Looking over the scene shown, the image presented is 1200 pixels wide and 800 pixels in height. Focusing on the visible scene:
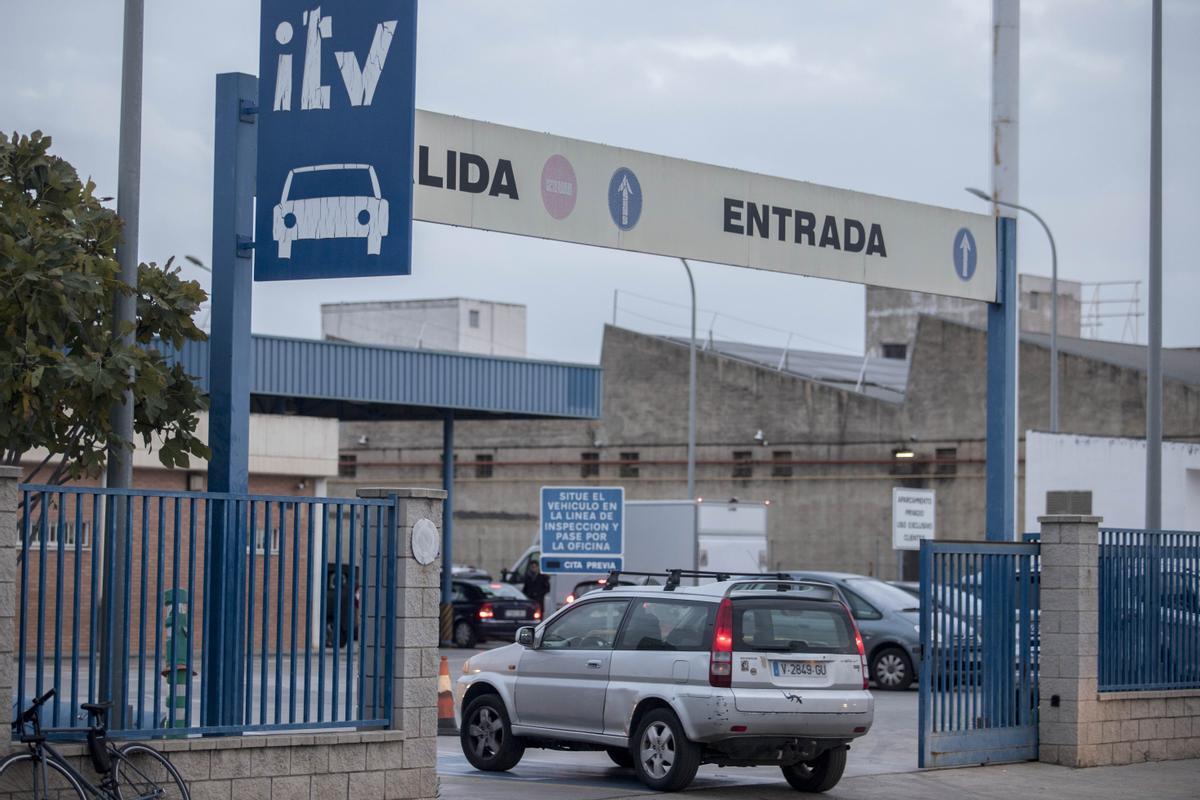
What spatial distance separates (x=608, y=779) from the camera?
1414 centimetres

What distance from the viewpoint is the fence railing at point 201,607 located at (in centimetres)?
950

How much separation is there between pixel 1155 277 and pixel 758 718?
9.00 metres

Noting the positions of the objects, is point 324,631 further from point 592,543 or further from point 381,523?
point 592,543

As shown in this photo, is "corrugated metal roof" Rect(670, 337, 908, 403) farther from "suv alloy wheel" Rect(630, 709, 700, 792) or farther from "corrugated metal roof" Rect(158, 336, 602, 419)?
"suv alloy wheel" Rect(630, 709, 700, 792)

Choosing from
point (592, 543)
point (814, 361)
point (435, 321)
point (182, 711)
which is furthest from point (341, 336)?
point (182, 711)

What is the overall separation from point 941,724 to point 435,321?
1967 inches

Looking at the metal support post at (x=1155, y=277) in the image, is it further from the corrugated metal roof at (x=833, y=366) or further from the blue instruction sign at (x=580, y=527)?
the corrugated metal roof at (x=833, y=366)

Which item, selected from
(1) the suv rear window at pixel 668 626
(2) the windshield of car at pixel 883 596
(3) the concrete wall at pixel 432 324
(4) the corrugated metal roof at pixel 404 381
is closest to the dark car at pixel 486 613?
(4) the corrugated metal roof at pixel 404 381

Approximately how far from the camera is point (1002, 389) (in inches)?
689

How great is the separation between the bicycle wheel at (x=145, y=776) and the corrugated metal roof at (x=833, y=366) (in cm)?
3967

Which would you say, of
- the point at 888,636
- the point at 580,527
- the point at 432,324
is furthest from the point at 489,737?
the point at 432,324

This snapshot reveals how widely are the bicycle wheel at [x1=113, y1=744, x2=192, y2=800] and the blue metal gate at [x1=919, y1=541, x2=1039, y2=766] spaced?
7.04 m

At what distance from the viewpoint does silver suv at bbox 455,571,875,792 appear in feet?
41.8

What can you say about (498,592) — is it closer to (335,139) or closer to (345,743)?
(345,743)
